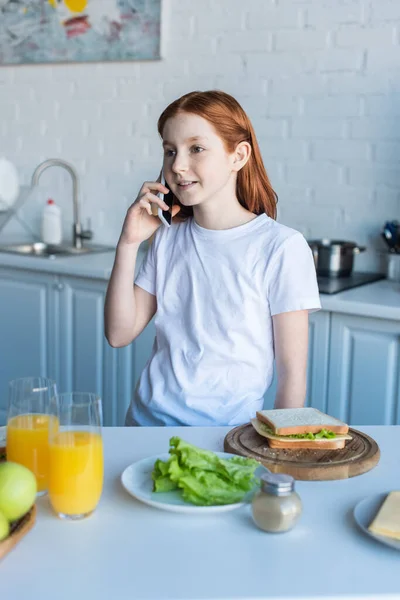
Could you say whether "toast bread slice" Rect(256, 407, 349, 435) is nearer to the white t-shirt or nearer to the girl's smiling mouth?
the white t-shirt

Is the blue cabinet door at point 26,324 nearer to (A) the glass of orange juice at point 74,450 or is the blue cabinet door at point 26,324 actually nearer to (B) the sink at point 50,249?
(B) the sink at point 50,249

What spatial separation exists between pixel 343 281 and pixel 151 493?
68.0 inches

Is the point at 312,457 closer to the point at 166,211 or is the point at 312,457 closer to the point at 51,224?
the point at 166,211

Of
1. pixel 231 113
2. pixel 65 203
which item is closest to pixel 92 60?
pixel 65 203

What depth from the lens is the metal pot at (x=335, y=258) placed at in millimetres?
2768

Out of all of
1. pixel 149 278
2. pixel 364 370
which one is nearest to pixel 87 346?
pixel 364 370

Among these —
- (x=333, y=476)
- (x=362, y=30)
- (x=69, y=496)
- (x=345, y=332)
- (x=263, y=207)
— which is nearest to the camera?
(x=69, y=496)

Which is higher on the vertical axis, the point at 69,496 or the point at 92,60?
the point at 92,60

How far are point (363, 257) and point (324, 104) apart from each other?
590 mm

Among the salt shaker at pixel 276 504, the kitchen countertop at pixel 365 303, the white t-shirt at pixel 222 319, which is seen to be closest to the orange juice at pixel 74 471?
the salt shaker at pixel 276 504

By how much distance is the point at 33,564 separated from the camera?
0.95 m

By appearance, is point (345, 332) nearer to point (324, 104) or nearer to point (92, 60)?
Answer: point (324, 104)

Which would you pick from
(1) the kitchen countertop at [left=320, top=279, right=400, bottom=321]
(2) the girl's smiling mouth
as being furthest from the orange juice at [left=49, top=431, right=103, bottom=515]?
(1) the kitchen countertop at [left=320, top=279, right=400, bottom=321]

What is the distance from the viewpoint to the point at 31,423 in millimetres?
1129
